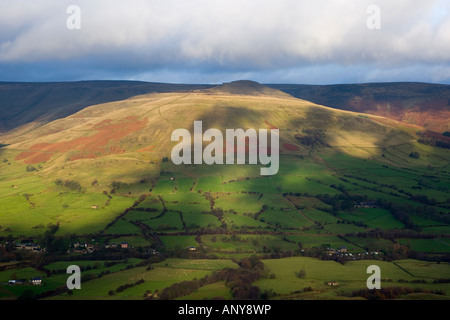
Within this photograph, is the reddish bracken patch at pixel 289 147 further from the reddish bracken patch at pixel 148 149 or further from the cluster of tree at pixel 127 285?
the cluster of tree at pixel 127 285

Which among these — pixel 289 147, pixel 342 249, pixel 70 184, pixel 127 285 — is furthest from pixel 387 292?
pixel 289 147

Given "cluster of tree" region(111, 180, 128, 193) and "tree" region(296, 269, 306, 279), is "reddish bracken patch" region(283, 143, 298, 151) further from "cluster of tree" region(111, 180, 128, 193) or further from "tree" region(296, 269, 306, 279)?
"tree" region(296, 269, 306, 279)

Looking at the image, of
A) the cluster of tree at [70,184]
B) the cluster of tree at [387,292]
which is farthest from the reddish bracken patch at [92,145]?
the cluster of tree at [387,292]

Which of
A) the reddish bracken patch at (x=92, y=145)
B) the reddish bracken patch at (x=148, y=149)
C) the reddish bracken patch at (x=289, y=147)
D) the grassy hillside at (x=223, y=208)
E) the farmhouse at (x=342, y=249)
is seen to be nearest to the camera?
the grassy hillside at (x=223, y=208)

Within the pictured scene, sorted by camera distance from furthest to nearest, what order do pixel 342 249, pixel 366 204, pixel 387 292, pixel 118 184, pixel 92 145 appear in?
pixel 92 145
pixel 118 184
pixel 366 204
pixel 342 249
pixel 387 292

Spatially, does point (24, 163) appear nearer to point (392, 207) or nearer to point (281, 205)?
point (281, 205)

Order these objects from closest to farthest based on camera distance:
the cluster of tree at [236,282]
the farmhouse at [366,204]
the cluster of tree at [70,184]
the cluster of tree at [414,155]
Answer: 1. the cluster of tree at [236,282]
2. the farmhouse at [366,204]
3. the cluster of tree at [70,184]
4. the cluster of tree at [414,155]

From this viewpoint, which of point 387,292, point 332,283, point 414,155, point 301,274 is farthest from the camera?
point 414,155

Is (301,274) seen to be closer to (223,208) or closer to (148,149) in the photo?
(223,208)
